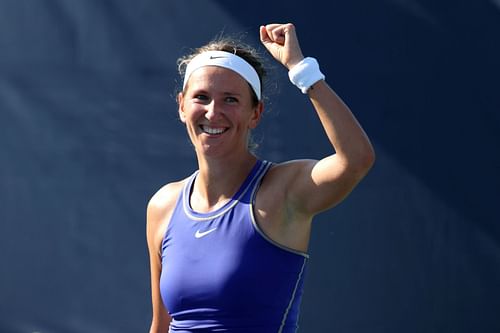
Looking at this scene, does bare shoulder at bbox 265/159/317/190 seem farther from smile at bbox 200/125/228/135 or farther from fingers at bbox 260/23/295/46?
fingers at bbox 260/23/295/46

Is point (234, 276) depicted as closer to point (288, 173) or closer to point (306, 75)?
point (288, 173)

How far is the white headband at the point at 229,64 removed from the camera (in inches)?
98.9

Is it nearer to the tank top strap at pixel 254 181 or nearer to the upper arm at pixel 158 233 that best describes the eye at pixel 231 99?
the tank top strap at pixel 254 181

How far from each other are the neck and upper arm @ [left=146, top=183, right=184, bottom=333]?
0.13 meters

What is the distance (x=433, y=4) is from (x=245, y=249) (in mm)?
2143

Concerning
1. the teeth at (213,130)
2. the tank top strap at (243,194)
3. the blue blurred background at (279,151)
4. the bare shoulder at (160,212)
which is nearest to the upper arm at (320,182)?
the tank top strap at (243,194)

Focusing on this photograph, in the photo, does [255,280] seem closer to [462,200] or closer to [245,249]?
[245,249]

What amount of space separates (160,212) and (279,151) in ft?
5.04

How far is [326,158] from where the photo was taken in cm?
227

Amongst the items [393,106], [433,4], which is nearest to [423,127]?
[393,106]

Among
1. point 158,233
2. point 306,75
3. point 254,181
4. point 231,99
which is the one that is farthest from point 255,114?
point 158,233

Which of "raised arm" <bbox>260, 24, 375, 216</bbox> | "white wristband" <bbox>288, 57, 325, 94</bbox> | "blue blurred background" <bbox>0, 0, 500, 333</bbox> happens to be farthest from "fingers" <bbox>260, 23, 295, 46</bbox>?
"blue blurred background" <bbox>0, 0, 500, 333</bbox>

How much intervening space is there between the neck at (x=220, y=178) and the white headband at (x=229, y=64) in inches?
7.7

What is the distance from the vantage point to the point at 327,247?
4148 mm
